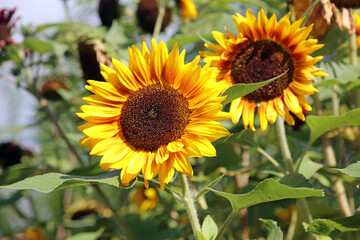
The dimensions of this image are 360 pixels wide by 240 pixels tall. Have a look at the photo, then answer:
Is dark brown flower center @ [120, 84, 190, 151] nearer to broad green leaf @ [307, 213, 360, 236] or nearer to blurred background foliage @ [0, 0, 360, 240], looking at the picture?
blurred background foliage @ [0, 0, 360, 240]

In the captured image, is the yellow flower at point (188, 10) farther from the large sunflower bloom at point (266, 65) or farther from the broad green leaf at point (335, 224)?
the broad green leaf at point (335, 224)

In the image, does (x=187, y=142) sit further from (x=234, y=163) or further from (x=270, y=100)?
(x=234, y=163)

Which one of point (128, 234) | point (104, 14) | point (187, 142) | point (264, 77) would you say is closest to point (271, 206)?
point (128, 234)

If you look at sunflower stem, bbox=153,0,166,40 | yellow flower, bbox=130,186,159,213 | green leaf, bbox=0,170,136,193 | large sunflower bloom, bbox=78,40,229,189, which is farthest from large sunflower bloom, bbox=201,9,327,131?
yellow flower, bbox=130,186,159,213

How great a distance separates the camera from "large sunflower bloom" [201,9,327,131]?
716mm

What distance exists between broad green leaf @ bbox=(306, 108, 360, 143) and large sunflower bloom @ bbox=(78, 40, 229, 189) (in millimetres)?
210

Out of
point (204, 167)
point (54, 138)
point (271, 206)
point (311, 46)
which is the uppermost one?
point (311, 46)

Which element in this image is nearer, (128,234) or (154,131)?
(154,131)

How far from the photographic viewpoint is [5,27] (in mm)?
1227

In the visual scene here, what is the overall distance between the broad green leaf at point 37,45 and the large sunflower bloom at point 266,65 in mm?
612

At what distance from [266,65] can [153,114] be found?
22 cm

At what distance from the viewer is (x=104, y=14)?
1.45 meters

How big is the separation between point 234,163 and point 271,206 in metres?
0.16

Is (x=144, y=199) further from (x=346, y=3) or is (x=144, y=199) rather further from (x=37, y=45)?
(x=346, y=3)
